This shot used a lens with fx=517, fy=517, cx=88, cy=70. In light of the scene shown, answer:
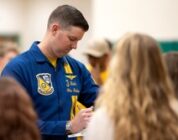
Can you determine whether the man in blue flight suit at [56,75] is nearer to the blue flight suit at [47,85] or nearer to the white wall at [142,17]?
the blue flight suit at [47,85]

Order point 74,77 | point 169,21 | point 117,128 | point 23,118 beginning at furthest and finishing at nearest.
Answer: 1. point 169,21
2. point 74,77
3. point 117,128
4. point 23,118

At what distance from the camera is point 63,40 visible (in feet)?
10.7

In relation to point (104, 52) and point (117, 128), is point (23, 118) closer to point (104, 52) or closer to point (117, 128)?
point (117, 128)

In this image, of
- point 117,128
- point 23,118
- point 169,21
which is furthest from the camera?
point 169,21

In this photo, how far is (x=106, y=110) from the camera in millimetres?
2320

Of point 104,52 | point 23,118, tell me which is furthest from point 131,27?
point 23,118

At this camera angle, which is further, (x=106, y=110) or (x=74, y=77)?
(x=74, y=77)

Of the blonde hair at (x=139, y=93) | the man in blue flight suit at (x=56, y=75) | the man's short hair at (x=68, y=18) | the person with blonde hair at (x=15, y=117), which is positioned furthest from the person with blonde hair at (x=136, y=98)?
the man's short hair at (x=68, y=18)

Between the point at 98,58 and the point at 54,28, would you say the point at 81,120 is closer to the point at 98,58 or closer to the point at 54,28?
the point at 54,28

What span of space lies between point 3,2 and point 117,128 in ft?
35.0

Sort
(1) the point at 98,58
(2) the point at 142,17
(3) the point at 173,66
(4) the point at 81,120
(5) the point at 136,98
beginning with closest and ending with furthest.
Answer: (5) the point at 136,98 < (3) the point at 173,66 < (4) the point at 81,120 < (1) the point at 98,58 < (2) the point at 142,17

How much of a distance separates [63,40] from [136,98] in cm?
108

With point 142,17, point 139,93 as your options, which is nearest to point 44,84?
point 139,93

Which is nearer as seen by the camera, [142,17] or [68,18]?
[68,18]
